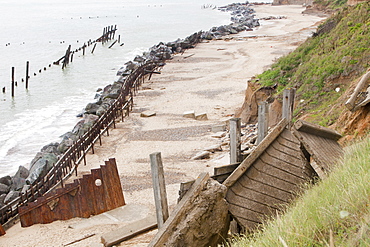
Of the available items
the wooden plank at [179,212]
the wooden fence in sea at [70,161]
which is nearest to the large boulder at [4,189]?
the wooden fence in sea at [70,161]

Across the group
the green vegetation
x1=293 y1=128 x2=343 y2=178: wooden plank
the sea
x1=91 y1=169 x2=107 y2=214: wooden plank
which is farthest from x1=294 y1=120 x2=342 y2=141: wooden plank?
the sea

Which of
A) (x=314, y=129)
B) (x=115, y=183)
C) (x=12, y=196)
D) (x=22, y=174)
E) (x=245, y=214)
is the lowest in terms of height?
(x=22, y=174)

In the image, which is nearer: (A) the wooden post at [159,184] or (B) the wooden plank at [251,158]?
(A) the wooden post at [159,184]

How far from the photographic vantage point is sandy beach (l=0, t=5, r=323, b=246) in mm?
9219

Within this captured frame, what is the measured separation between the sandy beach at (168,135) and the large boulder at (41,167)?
1.38m

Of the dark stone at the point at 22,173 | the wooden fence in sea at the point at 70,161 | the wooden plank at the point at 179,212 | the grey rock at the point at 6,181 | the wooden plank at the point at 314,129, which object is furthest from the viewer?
the dark stone at the point at 22,173

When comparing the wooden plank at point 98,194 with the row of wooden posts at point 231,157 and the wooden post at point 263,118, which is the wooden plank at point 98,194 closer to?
the row of wooden posts at point 231,157

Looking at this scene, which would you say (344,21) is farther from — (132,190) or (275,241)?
(275,241)

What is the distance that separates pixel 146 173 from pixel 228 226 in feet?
22.8

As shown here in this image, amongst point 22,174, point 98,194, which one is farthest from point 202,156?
point 22,174

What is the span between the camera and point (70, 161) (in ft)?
43.8

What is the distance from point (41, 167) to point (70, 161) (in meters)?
1.52

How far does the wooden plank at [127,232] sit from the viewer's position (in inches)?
305

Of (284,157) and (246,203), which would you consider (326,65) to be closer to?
(284,157)
